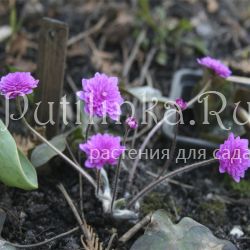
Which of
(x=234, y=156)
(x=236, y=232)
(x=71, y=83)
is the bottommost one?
(x=236, y=232)

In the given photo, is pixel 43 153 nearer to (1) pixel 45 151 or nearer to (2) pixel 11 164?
(1) pixel 45 151

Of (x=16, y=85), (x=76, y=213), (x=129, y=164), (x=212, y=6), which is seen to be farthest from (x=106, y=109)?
(x=212, y=6)

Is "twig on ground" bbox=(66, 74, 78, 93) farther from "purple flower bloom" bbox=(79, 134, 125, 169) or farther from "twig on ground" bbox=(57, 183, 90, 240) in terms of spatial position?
"purple flower bloom" bbox=(79, 134, 125, 169)

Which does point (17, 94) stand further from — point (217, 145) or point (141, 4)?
point (141, 4)

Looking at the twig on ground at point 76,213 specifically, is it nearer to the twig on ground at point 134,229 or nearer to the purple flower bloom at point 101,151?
the twig on ground at point 134,229

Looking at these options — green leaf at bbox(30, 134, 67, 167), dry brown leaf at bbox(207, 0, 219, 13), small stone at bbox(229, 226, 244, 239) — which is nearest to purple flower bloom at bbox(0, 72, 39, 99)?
green leaf at bbox(30, 134, 67, 167)

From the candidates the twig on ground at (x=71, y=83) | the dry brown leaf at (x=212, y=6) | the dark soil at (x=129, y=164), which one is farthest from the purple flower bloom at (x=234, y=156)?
the dry brown leaf at (x=212, y=6)
